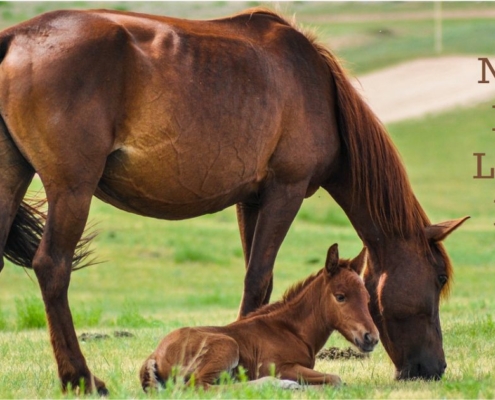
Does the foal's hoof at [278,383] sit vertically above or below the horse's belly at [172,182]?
below

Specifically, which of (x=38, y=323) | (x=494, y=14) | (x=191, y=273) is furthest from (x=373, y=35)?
(x=38, y=323)

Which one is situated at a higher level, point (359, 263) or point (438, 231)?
point (438, 231)

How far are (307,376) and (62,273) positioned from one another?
1.65 meters

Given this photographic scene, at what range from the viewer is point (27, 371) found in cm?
741

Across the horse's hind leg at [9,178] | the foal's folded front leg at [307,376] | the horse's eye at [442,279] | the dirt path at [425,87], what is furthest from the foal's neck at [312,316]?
the dirt path at [425,87]

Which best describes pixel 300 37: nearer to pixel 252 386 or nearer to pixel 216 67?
pixel 216 67

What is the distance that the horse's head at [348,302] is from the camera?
6.45 m

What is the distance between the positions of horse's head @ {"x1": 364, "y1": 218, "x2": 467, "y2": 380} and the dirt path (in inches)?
1146

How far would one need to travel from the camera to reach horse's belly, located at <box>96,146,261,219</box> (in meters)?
6.50

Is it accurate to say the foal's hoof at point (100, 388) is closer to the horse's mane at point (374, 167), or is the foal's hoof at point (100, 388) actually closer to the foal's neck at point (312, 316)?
the foal's neck at point (312, 316)

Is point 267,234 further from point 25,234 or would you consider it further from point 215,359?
point 25,234

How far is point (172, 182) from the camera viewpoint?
6.66 meters

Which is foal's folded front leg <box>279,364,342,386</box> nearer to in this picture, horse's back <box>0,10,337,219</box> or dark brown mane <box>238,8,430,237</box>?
horse's back <box>0,10,337,219</box>

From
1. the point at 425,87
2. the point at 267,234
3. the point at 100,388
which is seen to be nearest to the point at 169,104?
the point at 267,234
